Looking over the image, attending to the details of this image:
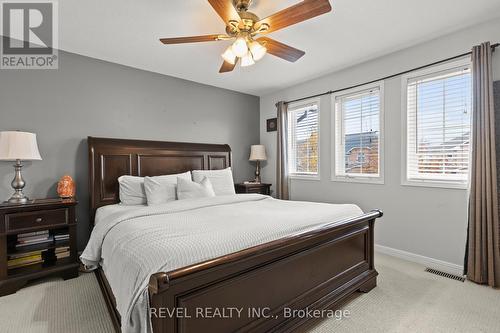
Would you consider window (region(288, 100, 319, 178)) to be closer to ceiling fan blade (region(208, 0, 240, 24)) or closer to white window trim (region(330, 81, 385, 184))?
white window trim (region(330, 81, 385, 184))

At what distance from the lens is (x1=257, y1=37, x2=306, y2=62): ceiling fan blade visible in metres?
2.17

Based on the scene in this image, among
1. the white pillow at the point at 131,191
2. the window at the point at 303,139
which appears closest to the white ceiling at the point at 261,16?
the window at the point at 303,139

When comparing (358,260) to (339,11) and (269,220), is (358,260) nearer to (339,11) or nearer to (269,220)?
(269,220)

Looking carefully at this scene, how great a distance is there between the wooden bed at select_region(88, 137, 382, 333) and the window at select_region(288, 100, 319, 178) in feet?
6.15

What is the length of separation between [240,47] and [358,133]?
2259 millimetres

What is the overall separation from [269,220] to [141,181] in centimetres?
193

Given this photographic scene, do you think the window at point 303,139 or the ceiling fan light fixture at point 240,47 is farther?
the window at point 303,139

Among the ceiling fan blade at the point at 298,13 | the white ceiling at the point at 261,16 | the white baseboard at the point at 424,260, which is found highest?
the white ceiling at the point at 261,16

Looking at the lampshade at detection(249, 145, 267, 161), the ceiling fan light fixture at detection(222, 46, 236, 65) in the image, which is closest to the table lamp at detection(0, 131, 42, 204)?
the ceiling fan light fixture at detection(222, 46, 236, 65)

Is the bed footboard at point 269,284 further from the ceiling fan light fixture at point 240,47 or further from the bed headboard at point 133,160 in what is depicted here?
the bed headboard at point 133,160

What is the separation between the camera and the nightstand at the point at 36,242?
2.32m

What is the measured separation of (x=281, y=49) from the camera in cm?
229

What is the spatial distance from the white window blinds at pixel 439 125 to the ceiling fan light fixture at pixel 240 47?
2.15 m

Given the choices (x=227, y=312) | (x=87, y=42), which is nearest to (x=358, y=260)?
(x=227, y=312)
